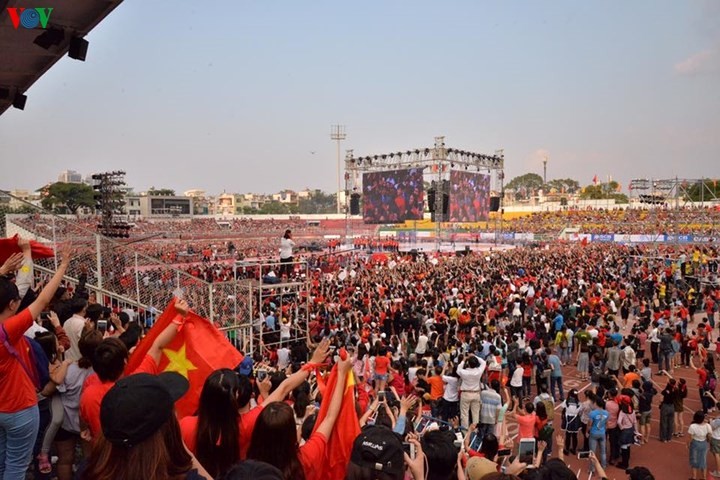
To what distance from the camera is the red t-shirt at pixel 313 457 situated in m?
2.21

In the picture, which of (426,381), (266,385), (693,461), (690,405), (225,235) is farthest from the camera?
(225,235)

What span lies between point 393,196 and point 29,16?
1203 inches

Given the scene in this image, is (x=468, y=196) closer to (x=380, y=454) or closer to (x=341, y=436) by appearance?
(x=341, y=436)

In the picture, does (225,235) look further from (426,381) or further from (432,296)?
(426,381)

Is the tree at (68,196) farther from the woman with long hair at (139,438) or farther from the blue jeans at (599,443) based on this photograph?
the woman with long hair at (139,438)

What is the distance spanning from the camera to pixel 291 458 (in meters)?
2.10

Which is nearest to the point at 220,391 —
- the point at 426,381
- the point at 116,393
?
the point at 116,393

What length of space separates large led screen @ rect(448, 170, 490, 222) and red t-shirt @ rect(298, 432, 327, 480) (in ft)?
102

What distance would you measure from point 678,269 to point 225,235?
34.1 meters

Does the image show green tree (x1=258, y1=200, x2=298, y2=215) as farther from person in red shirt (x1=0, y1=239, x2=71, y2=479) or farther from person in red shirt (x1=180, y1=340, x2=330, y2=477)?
person in red shirt (x1=180, y1=340, x2=330, y2=477)

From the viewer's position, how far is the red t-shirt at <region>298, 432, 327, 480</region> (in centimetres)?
221

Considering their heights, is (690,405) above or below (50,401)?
A: below

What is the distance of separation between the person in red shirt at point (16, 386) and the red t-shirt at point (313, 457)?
4.93ft

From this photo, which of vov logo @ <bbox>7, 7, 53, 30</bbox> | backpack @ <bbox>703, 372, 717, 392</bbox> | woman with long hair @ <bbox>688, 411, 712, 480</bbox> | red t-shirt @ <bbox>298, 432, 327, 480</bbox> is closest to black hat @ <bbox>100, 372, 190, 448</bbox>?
red t-shirt @ <bbox>298, 432, 327, 480</bbox>
